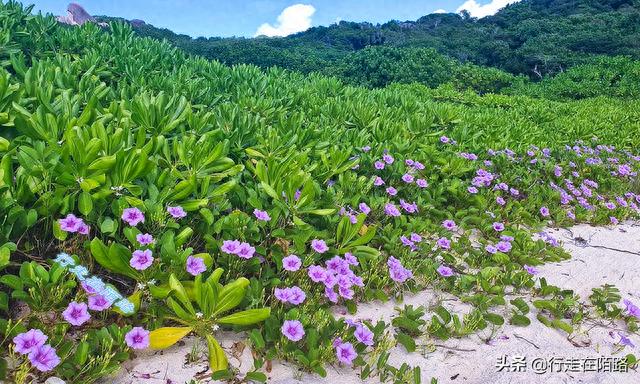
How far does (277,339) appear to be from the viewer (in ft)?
7.81

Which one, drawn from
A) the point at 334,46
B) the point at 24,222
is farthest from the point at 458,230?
the point at 334,46

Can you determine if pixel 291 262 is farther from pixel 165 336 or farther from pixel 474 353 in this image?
pixel 474 353

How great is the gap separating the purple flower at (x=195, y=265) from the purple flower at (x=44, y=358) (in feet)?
2.17

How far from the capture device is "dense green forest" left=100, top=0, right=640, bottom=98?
57.1ft

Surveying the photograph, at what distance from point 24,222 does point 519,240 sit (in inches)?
139

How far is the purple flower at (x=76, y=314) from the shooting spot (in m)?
1.96

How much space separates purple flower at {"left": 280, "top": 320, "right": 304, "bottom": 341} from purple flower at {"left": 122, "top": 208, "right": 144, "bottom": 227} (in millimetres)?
913

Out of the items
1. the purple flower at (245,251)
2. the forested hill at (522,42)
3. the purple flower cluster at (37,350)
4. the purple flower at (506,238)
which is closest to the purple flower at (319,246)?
the purple flower at (245,251)

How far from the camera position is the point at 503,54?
94.2 ft

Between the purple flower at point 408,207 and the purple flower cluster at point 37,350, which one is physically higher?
the purple flower at point 408,207

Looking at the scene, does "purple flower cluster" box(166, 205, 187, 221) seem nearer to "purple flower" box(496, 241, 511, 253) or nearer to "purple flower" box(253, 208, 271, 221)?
"purple flower" box(253, 208, 271, 221)

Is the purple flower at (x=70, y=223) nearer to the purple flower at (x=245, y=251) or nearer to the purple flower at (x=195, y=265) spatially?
the purple flower at (x=195, y=265)

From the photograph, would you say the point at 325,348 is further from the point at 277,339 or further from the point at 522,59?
the point at 522,59

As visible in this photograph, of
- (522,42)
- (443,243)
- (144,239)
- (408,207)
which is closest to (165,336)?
(144,239)
